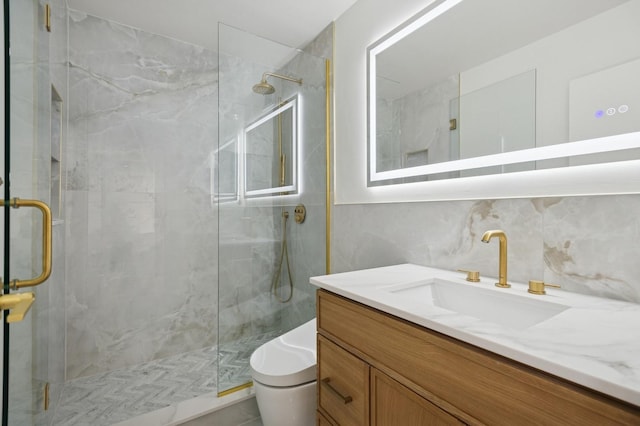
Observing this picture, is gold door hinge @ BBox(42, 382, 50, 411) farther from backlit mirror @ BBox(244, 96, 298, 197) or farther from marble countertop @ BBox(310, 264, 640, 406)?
marble countertop @ BBox(310, 264, 640, 406)

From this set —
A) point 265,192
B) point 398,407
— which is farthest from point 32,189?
point 398,407

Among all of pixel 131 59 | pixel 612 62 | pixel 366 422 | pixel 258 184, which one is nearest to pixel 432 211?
pixel 612 62

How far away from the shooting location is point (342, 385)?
101 cm

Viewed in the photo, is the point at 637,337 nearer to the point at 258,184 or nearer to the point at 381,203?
the point at 381,203

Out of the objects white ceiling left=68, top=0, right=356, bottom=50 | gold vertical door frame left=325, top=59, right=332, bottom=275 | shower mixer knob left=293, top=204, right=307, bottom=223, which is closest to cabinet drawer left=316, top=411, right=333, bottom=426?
gold vertical door frame left=325, top=59, right=332, bottom=275

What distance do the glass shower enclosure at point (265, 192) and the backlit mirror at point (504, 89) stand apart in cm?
48

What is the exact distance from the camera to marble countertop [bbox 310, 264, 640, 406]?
46 centimetres

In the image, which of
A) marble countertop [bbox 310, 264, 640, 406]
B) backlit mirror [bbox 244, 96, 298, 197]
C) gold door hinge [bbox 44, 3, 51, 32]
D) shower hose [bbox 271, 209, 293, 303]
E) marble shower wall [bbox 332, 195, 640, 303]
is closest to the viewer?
marble countertop [bbox 310, 264, 640, 406]

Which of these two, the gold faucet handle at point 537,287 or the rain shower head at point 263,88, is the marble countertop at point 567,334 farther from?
the rain shower head at point 263,88

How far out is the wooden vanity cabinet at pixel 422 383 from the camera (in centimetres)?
49

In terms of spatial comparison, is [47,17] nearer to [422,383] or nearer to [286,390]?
[286,390]

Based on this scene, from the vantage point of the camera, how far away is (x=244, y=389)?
1.74 m

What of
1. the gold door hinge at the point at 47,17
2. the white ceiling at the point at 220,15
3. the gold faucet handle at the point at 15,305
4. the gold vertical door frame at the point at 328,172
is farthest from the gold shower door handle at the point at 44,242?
the white ceiling at the point at 220,15

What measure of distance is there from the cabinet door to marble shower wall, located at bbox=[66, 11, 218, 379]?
1.98 metres
